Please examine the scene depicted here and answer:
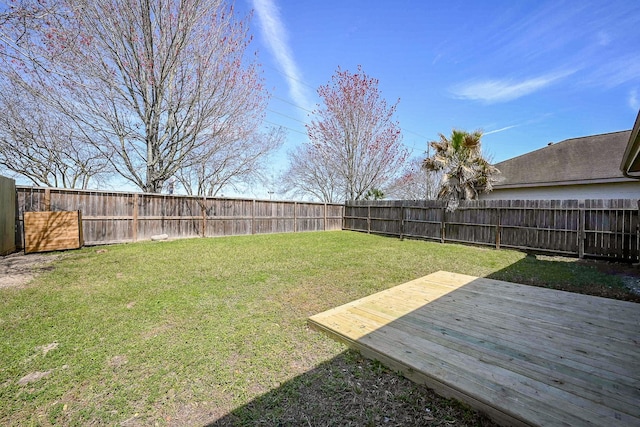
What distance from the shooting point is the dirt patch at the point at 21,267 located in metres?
4.12

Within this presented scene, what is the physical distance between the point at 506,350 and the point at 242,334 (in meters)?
2.29

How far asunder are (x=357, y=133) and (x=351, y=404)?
14.6m

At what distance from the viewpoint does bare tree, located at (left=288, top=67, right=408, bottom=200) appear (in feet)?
48.0

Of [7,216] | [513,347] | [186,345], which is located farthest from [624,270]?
[7,216]

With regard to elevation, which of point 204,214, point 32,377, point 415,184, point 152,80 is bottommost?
point 32,377

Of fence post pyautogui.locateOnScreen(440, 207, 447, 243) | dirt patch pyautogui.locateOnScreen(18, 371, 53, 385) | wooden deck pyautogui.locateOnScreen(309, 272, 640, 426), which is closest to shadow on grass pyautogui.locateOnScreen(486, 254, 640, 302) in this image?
wooden deck pyautogui.locateOnScreen(309, 272, 640, 426)

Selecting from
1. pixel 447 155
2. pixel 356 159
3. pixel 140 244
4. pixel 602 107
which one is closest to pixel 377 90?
pixel 356 159

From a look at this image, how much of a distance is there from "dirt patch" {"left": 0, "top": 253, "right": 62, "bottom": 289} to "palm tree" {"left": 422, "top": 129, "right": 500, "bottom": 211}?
10.9 meters

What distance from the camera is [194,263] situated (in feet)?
18.3

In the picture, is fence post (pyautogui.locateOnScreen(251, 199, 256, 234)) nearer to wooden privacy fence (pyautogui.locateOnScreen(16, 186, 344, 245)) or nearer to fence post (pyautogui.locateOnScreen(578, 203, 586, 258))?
wooden privacy fence (pyautogui.locateOnScreen(16, 186, 344, 245))

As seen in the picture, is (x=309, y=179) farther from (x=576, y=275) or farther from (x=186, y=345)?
(x=186, y=345)

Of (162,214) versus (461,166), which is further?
(461,166)

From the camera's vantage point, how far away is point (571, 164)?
1008 cm

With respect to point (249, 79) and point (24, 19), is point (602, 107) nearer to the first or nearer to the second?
point (249, 79)
